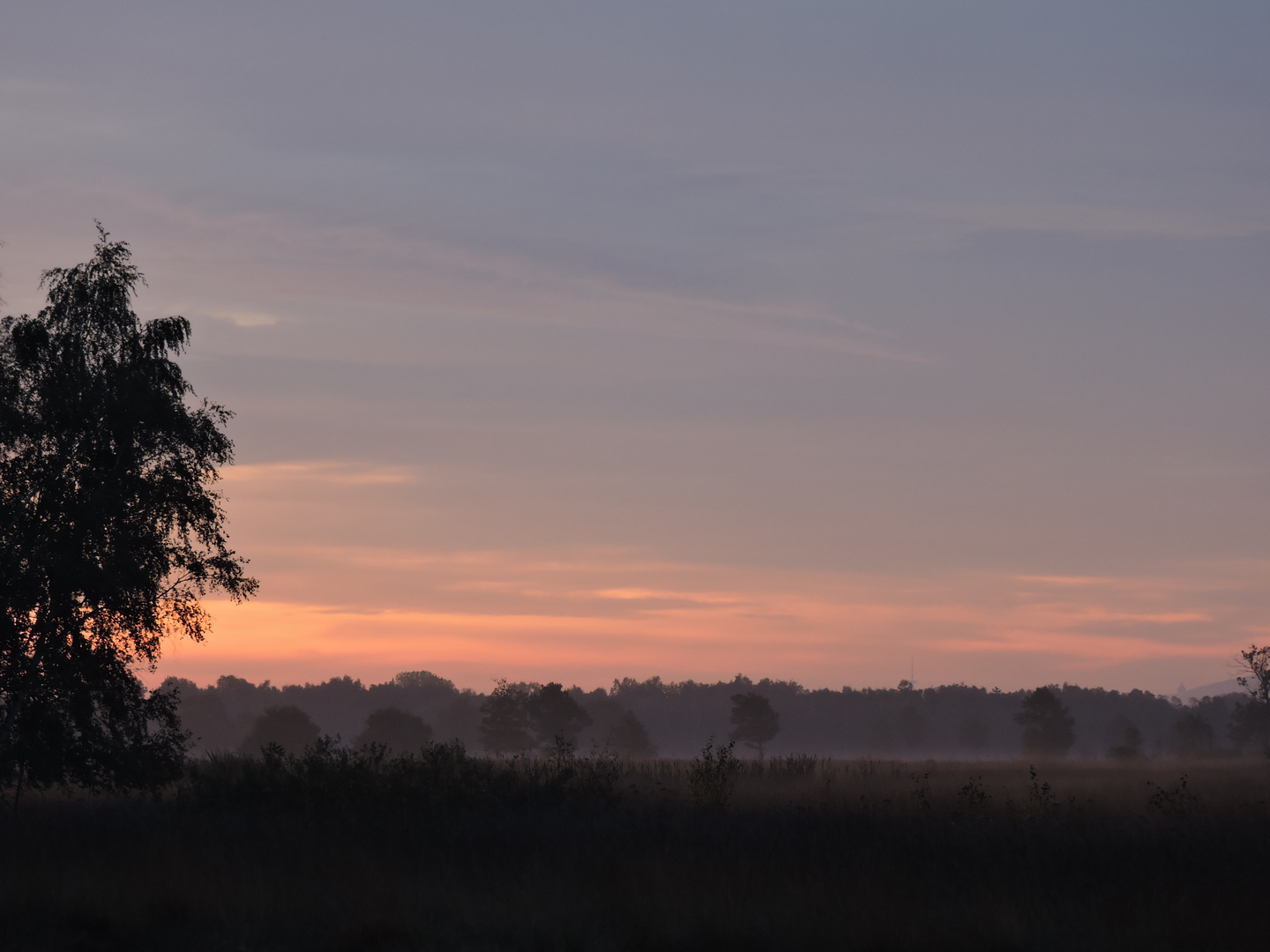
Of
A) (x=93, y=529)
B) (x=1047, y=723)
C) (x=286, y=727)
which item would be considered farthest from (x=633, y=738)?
(x=93, y=529)

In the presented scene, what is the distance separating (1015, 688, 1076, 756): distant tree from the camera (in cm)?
10762

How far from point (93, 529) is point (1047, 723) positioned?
101m

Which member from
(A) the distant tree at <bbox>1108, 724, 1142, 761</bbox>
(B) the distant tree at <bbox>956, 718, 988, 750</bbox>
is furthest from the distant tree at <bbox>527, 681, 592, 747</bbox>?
(B) the distant tree at <bbox>956, 718, 988, 750</bbox>

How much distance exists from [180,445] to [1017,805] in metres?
19.0

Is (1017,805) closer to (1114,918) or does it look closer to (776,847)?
(776,847)

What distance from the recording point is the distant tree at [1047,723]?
4237 inches

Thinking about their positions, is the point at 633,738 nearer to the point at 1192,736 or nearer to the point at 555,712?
the point at 555,712

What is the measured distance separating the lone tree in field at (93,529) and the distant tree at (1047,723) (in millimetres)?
96976

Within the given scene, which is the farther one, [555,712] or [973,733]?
[973,733]

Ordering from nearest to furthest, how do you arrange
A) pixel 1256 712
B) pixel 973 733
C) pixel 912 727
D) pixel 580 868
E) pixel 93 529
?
pixel 580 868
pixel 93 529
pixel 1256 712
pixel 973 733
pixel 912 727

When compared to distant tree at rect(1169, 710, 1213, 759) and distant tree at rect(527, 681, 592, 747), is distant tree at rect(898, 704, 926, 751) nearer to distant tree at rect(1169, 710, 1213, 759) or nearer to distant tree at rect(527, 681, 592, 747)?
distant tree at rect(1169, 710, 1213, 759)

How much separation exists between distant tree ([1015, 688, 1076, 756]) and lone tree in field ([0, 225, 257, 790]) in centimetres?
9698

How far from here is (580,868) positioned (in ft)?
50.7

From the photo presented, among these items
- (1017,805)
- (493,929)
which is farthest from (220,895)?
(1017,805)
